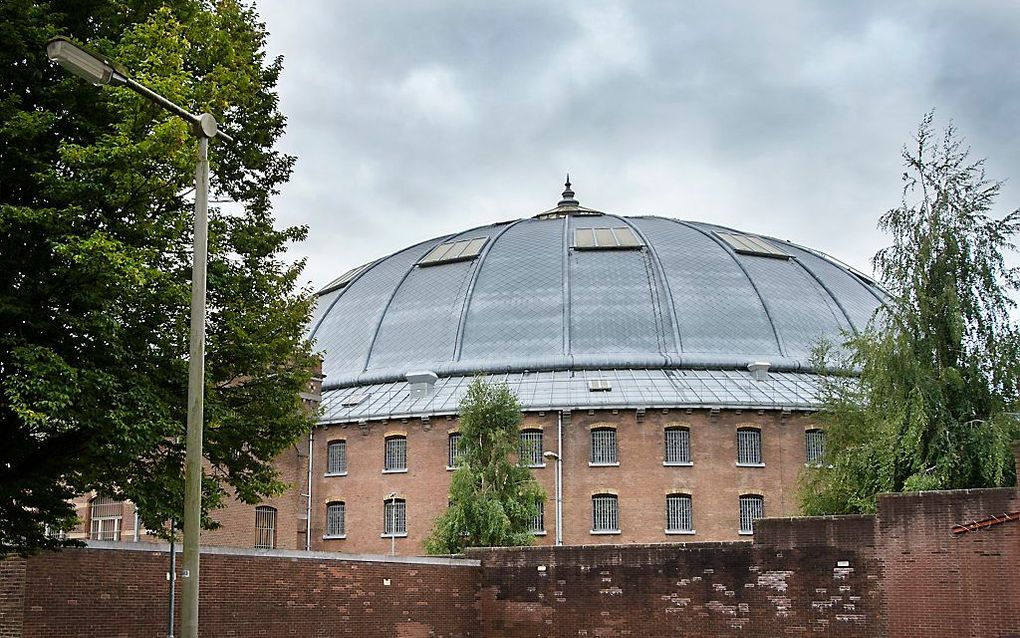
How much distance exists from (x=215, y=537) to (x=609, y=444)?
619 inches

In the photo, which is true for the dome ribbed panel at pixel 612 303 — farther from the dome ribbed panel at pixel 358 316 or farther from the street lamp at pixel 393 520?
the street lamp at pixel 393 520

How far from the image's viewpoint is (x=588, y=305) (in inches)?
2092

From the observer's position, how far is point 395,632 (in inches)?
1069

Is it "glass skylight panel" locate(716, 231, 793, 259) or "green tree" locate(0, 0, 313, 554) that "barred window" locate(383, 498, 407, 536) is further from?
"green tree" locate(0, 0, 313, 554)

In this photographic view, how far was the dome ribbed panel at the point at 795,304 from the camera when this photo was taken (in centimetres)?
5322

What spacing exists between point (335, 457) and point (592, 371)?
11950mm

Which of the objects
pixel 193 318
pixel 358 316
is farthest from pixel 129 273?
pixel 358 316

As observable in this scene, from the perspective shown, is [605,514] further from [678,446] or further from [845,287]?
[845,287]

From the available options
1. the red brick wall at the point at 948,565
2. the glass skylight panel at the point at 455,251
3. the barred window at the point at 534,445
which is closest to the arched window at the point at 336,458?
the barred window at the point at 534,445

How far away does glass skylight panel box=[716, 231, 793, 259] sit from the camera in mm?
57875

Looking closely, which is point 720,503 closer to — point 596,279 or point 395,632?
point 596,279

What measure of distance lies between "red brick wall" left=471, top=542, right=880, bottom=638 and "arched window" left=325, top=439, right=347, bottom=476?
68.6ft

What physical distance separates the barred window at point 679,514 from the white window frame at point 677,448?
1313 millimetres

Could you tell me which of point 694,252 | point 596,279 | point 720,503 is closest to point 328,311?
point 596,279
